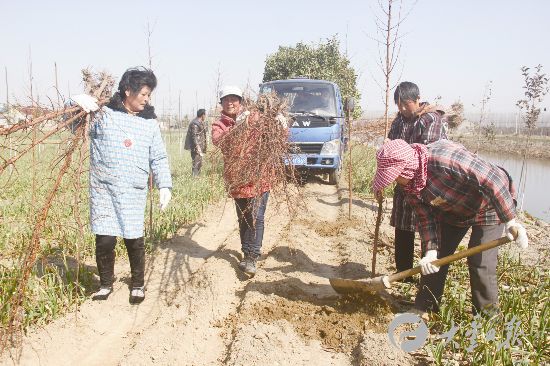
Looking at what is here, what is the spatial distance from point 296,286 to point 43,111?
2.50 meters

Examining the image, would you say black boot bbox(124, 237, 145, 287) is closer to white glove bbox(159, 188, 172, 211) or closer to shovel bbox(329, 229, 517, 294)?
white glove bbox(159, 188, 172, 211)

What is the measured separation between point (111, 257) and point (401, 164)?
241 centimetres

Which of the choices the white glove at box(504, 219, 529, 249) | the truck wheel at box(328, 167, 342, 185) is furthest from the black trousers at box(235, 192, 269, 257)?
the truck wheel at box(328, 167, 342, 185)

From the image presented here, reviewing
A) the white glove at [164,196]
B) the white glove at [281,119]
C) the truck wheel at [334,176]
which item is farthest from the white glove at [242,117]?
the truck wheel at [334,176]

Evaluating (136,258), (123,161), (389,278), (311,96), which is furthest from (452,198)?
(311,96)

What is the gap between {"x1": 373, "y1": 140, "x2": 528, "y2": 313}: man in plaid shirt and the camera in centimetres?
247

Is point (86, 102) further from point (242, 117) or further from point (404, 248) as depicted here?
point (404, 248)

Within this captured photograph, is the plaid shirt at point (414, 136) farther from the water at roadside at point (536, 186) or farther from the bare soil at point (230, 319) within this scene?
the water at roadside at point (536, 186)

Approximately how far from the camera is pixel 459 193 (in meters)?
2.61

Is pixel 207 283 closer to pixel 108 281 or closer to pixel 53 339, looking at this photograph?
pixel 108 281

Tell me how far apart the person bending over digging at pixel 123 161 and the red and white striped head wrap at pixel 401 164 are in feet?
5.70

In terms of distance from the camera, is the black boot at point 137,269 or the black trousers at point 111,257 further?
the black boot at point 137,269

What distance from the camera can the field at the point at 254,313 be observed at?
2.62 metres

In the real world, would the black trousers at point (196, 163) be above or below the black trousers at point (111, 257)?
above
